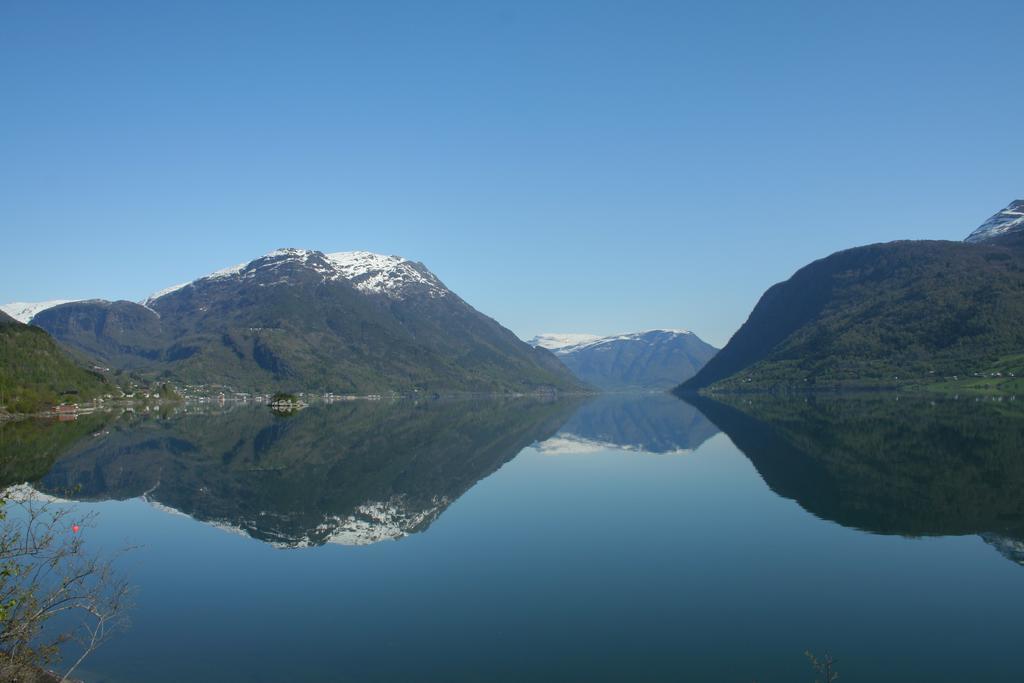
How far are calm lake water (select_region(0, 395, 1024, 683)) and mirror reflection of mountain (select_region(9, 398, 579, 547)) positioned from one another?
17.6 inches

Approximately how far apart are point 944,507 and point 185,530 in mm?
49741

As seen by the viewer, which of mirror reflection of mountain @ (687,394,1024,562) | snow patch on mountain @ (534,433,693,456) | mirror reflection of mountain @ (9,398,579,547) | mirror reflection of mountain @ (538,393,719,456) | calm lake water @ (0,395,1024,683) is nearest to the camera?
calm lake water @ (0,395,1024,683)

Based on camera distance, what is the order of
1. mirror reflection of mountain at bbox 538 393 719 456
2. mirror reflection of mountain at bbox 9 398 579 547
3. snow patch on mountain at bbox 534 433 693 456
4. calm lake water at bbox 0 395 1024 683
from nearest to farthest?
calm lake water at bbox 0 395 1024 683, mirror reflection of mountain at bbox 9 398 579 547, snow patch on mountain at bbox 534 433 693 456, mirror reflection of mountain at bbox 538 393 719 456

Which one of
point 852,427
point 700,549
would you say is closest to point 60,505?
point 700,549

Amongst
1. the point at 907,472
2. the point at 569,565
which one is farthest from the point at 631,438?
the point at 569,565

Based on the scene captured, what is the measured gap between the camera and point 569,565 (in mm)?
33531

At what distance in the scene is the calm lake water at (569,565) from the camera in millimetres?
22422

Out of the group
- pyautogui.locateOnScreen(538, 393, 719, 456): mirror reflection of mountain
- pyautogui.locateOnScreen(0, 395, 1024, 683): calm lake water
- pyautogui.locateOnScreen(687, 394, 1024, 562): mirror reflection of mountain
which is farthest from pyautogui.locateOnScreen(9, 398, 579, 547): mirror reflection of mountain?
pyautogui.locateOnScreen(687, 394, 1024, 562): mirror reflection of mountain

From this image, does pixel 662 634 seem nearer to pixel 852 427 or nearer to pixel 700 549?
pixel 700 549

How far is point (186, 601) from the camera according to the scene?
29953mm

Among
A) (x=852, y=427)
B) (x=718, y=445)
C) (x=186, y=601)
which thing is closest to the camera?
(x=186, y=601)

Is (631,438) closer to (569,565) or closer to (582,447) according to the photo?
(582,447)

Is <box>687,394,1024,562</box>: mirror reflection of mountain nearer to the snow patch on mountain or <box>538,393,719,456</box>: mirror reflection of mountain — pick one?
<box>538,393,719,456</box>: mirror reflection of mountain

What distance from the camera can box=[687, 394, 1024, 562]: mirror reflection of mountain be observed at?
4006cm
